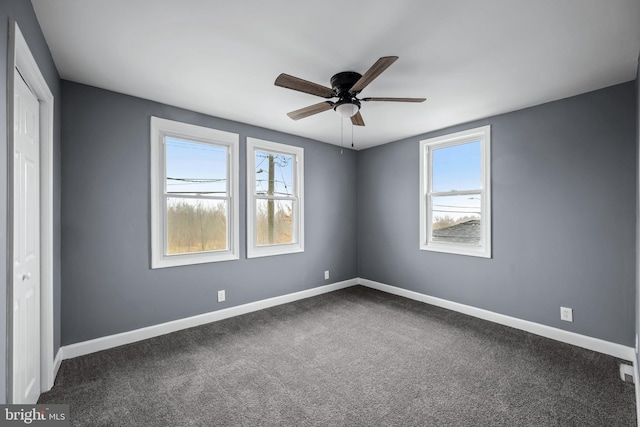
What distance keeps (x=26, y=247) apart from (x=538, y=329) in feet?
14.8

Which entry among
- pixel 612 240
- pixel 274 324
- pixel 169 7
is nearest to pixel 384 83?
pixel 169 7

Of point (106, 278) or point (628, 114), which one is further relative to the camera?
point (106, 278)

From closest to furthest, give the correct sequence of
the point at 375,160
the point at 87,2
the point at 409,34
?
the point at 87,2
the point at 409,34
the point at 375,160

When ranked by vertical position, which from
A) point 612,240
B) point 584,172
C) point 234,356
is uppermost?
point 584,172

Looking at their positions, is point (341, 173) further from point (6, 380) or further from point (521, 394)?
point (6, 380)

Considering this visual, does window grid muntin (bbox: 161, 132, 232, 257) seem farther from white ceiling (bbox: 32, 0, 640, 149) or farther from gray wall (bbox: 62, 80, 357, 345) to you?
white ceiling (bbox: 32, 0, 640, 149)

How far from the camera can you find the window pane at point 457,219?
382cm

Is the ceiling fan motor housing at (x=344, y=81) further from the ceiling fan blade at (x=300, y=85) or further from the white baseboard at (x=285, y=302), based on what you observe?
the white baseboard at (x=285, y=302)

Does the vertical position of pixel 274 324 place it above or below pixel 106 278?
below

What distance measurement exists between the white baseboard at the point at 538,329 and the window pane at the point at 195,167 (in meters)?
3.17

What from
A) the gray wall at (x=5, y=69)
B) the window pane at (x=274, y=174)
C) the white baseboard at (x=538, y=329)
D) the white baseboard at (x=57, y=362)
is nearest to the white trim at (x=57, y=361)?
the white baseboard at (x=57, y=362)

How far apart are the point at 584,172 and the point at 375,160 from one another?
2712mm

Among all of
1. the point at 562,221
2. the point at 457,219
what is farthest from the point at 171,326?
the point at 562,221

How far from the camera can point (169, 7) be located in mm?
1744
